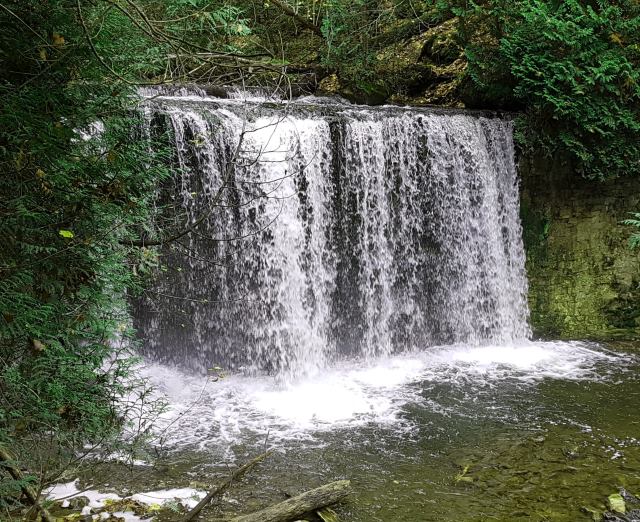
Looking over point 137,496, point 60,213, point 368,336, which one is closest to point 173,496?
point 137,496

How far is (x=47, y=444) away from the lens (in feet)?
A: 11.5

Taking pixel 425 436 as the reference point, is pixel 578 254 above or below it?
above

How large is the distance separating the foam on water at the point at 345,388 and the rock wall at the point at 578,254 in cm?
55

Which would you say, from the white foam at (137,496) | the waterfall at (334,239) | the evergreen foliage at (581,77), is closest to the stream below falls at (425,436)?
the white foam at (137,496)

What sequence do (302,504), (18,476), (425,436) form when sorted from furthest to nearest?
(425,436)
(302,504)
(18,476)

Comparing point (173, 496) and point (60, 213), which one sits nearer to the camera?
point (60, 213)

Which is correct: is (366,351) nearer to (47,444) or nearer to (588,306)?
(588,306)

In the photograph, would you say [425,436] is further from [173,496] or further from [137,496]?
[137,496]

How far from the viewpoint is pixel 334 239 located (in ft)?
26.4

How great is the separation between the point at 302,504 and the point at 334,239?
447cm

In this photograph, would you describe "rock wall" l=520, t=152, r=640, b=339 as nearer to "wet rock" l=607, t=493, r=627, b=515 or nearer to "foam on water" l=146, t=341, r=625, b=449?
"foam on water" l=146, t=341, r=625, b=449

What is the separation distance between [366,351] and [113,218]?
521cm

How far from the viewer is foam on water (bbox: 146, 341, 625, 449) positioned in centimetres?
587

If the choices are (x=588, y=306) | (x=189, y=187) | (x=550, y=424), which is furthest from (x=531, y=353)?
(x=189, y=187)
